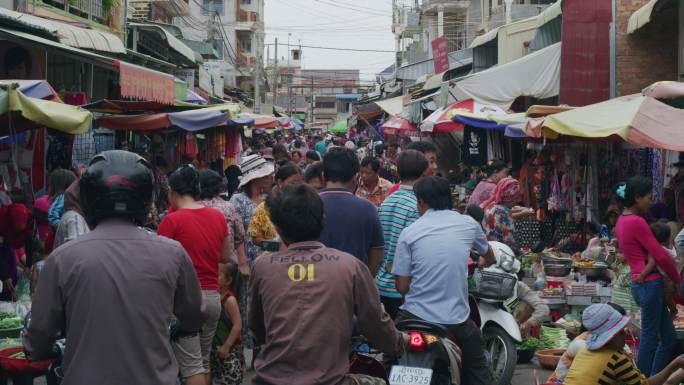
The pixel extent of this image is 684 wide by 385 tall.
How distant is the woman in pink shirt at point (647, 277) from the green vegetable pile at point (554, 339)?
1.76 metres

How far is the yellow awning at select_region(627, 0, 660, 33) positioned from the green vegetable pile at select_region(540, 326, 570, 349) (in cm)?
597

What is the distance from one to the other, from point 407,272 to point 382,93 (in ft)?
149

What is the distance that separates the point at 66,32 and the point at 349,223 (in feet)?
24.4

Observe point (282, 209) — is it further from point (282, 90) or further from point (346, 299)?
point (282, 90)

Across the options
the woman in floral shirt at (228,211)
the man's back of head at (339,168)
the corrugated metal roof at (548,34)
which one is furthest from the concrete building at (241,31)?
the man's back of head at (339,168)

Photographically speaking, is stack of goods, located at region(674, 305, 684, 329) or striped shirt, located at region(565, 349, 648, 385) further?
stack of goods, located at region(674, 305, 684, 329)

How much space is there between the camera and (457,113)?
55.2 feet

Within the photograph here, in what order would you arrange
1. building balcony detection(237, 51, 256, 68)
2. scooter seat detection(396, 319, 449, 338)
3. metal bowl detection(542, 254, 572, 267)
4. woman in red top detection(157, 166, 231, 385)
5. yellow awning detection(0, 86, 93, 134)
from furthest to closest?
1. building balcony detection(237, 51, 256, 68)
2. metal bowl detection(542, 254, 572, 267)
3. yellow awning detection(0, 86, 93, 134)
4. woman in red top detection(157, 166, 231, 385)
5. scooter seat detection(396, 319, 449, 338)

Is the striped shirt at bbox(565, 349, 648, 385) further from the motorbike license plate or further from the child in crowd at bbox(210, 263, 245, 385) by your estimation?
the child in crowd at bbox(210, 263, 245, 385)

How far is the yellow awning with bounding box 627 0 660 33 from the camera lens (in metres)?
13.5

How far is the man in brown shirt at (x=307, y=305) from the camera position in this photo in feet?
12.5

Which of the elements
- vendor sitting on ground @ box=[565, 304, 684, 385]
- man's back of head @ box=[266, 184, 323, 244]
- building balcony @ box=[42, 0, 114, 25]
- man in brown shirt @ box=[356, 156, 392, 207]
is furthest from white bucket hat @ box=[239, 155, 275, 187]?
building balcony @ box=[42, 0, 114, 25]

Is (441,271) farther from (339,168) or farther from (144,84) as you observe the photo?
(144,84)

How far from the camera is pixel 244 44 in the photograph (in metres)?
69.6
